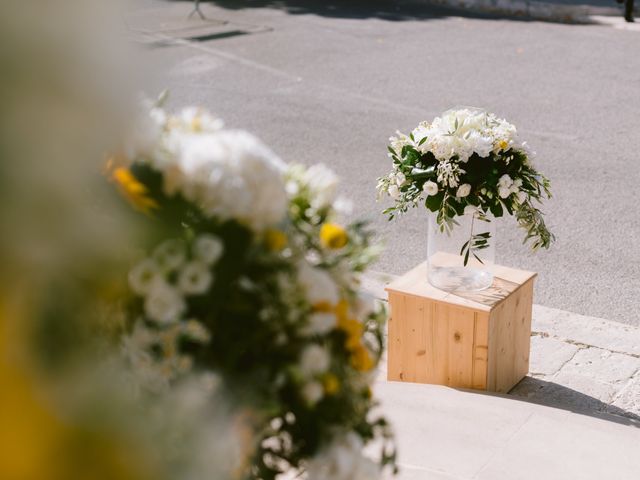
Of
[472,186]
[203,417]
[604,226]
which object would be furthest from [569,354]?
[203,417]

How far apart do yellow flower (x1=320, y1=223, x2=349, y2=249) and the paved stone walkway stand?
2403 mm

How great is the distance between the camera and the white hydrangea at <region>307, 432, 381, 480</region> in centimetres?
137

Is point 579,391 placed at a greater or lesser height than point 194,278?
lesser

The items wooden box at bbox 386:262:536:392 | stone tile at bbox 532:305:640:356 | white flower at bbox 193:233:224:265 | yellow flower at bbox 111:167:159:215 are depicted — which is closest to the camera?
yellow flower at bbox 111:167:159:215

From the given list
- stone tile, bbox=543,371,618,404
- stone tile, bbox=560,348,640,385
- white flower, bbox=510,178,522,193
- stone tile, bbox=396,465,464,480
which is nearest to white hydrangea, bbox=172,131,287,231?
stone tile, bbox=396,465,464,480

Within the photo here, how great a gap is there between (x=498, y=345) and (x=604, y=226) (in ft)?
8.11

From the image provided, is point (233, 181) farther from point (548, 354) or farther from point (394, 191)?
point (548, 354)

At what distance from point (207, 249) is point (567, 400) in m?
3.25

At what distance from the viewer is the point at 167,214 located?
1.19 meters

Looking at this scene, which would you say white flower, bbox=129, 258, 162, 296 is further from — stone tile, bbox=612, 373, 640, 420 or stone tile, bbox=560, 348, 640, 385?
stone tile, bbox=560, 348, 640, 385

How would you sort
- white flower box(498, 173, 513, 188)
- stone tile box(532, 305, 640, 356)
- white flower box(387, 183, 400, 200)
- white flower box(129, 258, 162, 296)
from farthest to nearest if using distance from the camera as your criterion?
stone tile box(532, 305, 640, 356)
white flower box(387, 183, 400, 200)
white flower box(498, 173, 513, 188)
white flower box(129, 258, 162, 296)

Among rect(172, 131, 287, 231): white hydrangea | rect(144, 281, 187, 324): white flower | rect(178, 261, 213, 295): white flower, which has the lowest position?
rect(144, 281, 187, 324): white flower

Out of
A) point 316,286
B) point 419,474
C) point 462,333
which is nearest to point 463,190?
point 462,333

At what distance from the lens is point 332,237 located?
1519 mm
